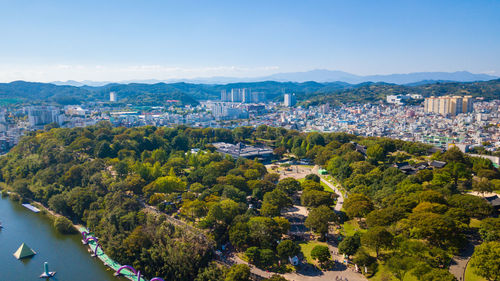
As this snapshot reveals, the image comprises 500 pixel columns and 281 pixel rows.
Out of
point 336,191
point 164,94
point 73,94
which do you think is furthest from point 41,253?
point 73,94

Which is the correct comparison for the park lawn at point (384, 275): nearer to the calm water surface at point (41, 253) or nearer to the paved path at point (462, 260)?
the paved path at point (462, 260)

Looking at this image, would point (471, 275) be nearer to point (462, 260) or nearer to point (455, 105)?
point (462, 260)

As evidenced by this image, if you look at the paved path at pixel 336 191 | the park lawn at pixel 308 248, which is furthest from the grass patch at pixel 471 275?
the paved path at pixel 336 191

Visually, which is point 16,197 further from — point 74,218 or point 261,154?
point 261,154

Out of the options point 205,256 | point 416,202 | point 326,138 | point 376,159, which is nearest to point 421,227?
point 416,202

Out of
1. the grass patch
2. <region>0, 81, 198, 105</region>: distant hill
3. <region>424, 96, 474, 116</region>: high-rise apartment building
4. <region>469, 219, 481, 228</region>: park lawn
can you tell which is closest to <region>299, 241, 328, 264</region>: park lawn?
the grass patch

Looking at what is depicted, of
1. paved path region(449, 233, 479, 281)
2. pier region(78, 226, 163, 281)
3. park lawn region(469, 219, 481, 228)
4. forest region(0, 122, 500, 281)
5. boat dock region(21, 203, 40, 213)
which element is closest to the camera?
paved path region(449, 233, 479, 281)

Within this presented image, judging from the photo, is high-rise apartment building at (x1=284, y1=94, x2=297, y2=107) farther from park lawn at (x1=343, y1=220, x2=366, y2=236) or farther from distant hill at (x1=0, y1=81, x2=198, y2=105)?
park lawn at (x1=343, y1=220, x2=366, y2=236)

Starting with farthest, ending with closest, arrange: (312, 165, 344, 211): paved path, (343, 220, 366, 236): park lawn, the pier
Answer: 1. (312, 165, 344, 211): paved path
2. (343, 220, 366, 236): park lawn
3. the pier
